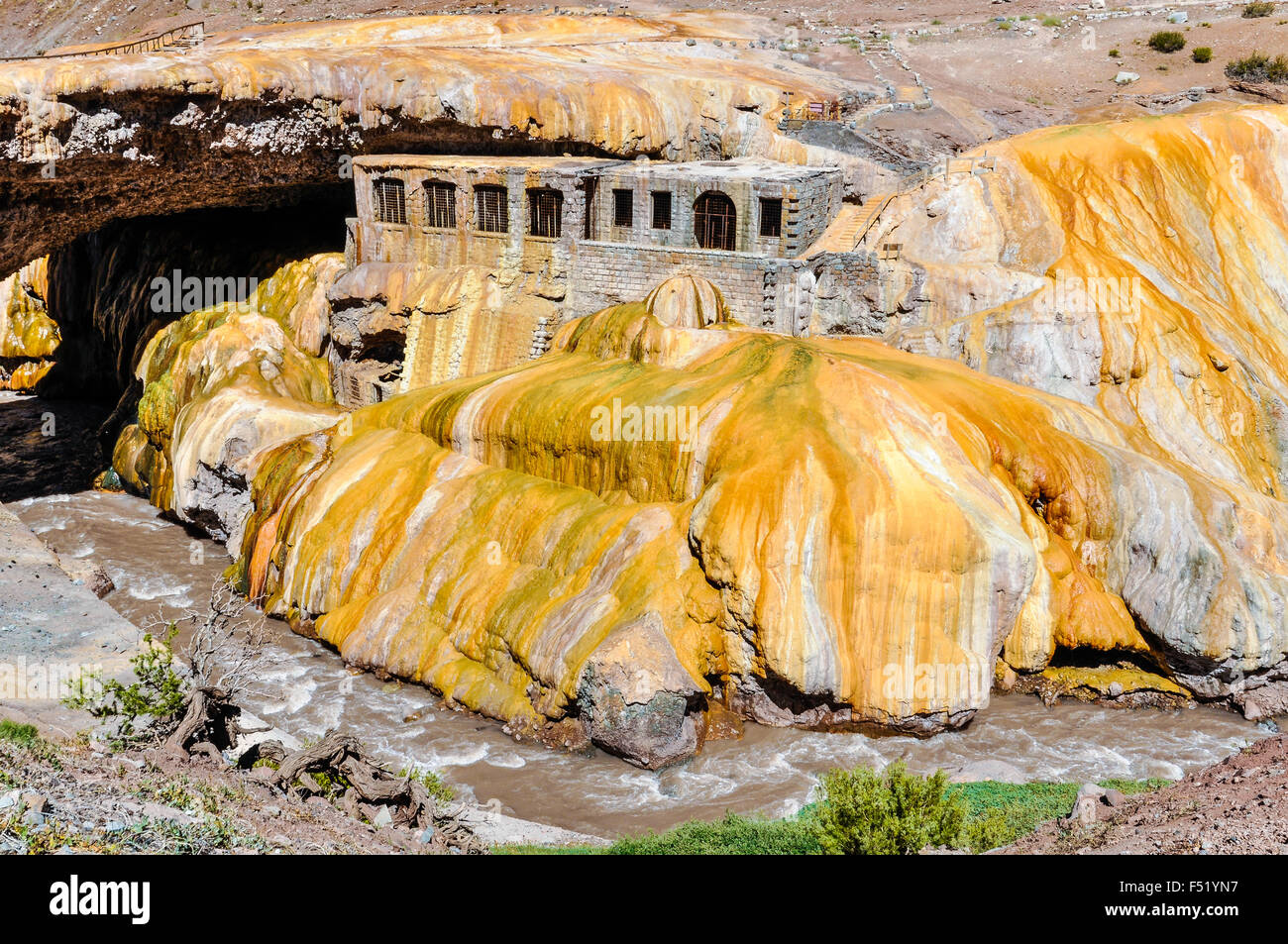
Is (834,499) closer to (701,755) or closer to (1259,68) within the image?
(701,755)

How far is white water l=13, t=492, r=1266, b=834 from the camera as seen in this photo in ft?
83.1

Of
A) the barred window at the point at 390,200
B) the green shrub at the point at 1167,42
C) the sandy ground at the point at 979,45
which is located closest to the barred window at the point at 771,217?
the sandy ground at the point at 979,45

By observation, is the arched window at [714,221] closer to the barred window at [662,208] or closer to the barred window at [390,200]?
the barred window at [662,208]

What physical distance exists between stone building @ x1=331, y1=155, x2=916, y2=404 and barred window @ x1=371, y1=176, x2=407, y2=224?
0.16 ft

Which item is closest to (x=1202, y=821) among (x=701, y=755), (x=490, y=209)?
(x=701, y=755)

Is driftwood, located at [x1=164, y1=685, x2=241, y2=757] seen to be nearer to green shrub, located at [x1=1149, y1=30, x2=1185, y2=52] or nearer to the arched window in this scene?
the arched window

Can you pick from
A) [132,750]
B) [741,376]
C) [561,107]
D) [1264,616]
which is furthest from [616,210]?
[132,750]

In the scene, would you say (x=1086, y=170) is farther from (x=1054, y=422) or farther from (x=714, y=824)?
(x=714, y=824)

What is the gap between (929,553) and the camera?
27.1 m

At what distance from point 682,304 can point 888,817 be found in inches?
726

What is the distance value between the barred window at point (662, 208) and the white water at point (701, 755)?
56.6ft

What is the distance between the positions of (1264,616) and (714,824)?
47.4ft

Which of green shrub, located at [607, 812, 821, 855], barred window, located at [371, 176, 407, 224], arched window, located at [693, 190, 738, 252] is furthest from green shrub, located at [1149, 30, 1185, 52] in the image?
green shrub, located at [607, 812, 821, 855]

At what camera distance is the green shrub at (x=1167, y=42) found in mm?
57722
